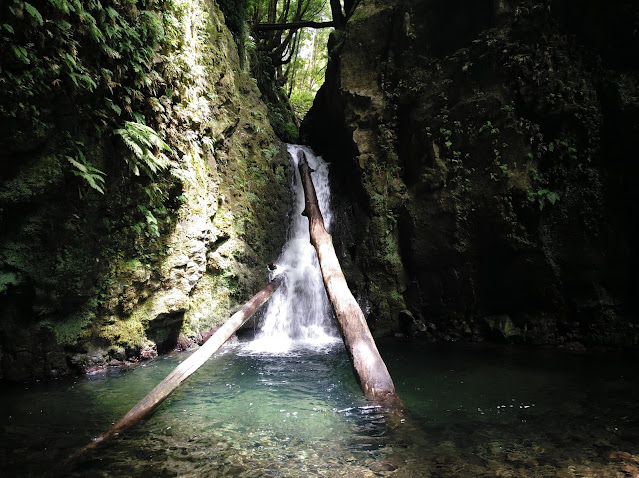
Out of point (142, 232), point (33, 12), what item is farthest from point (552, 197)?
point (33, 12)

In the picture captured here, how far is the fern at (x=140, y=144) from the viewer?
5.27 meters

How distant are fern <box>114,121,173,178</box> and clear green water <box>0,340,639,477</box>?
316 centimetres

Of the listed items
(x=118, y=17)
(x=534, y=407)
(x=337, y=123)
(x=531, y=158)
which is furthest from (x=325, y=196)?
(x=534, y=407)

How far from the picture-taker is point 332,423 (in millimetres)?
3697

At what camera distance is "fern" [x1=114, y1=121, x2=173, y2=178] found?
17.3ft

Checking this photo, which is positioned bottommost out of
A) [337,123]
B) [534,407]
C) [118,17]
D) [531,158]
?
[534,407]

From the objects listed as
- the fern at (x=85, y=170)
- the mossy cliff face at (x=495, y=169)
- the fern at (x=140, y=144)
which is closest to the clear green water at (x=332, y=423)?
the mossy cliff face at (x=495, y=169)

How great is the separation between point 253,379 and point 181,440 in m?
1.99

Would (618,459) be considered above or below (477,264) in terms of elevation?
below

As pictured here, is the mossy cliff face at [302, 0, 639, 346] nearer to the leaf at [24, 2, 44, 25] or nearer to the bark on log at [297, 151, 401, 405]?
the bark on log at [297, 151, 401, 405]

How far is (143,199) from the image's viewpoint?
6086 millimetres

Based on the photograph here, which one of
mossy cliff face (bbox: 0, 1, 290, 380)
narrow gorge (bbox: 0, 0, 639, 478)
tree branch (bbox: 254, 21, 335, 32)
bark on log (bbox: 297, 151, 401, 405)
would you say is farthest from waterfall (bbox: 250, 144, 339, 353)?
tree branch (bbox: 254, 21, 335, 32)

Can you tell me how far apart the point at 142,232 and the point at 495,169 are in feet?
24.2

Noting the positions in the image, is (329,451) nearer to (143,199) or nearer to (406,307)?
(143,199)
